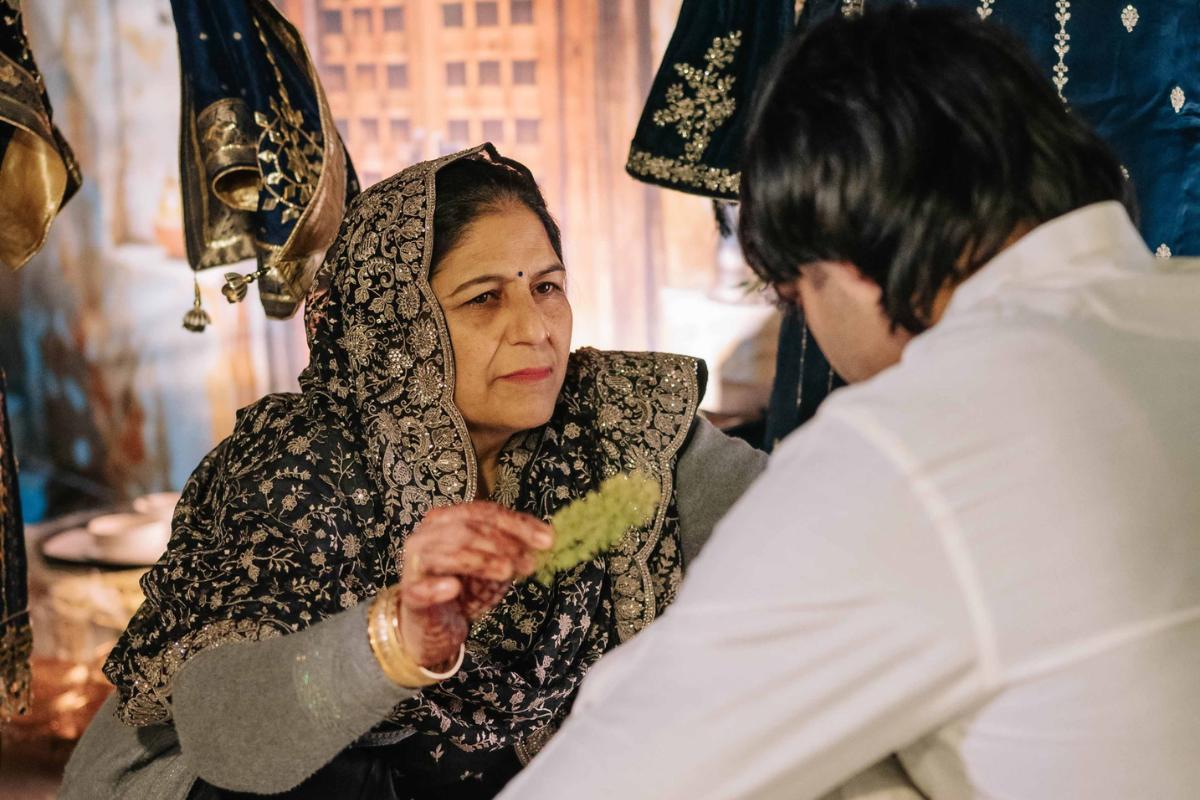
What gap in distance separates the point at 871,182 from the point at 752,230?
0.51 ft

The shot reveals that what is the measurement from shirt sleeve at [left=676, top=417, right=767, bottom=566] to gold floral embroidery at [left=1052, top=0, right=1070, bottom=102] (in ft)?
2.77

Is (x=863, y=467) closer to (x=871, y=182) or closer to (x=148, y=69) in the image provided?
(x=871, y=182)

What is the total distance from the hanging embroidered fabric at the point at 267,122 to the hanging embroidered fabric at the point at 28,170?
11.0 inches

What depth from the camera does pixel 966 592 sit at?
91 cm

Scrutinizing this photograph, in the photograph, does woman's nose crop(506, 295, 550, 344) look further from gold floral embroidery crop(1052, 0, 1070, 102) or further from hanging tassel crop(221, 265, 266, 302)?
gold floral embroidery crop(1052, 0, 1070, 102)

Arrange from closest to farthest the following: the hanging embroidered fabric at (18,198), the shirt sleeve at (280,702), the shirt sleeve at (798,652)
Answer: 1. the shirt sleeve at (798,652)
2. the shirt sleeve at (280,702)
3. the hanging embroidered fabric at (18,198)

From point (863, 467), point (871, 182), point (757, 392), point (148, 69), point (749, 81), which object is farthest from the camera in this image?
point (148, 69)

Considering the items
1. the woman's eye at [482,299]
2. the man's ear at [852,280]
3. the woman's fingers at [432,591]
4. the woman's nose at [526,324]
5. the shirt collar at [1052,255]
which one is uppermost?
the shirt collar at [1052,255]

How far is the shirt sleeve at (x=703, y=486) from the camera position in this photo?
2127 mm

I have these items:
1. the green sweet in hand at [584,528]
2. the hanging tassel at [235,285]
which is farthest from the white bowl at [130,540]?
the green sweet in hand at [584,528]

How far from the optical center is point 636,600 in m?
2.02

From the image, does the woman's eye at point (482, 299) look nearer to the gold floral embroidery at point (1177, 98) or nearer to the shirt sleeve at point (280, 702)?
the shirt sleeve at point (280, 702)

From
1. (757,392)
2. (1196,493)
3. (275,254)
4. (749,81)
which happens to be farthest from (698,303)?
(1196,493)

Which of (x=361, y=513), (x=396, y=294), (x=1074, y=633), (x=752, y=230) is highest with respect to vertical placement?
(x=752, y=230)
